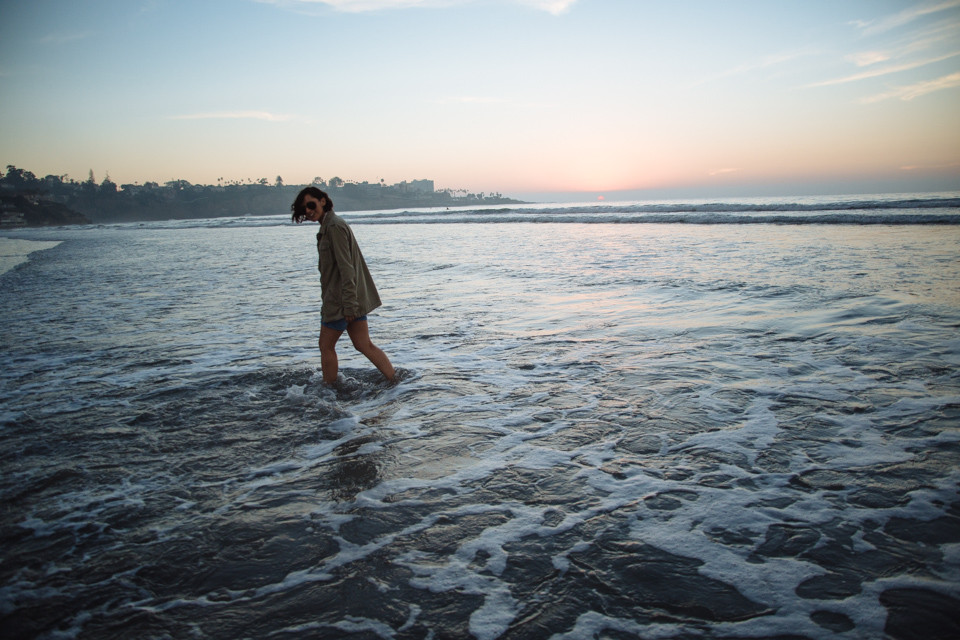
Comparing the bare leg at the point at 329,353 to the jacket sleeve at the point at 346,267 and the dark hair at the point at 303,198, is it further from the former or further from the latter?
the dark hair at the point at 303,198

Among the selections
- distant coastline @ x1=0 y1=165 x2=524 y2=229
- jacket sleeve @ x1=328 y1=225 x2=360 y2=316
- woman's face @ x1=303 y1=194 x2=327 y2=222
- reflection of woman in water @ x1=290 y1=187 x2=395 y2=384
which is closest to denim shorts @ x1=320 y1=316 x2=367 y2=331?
reflection of woman in water @ x1=290 y1=187 x2=395 y2=384

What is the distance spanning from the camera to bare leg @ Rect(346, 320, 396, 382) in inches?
201

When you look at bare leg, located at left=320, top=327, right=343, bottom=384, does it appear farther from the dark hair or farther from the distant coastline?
the distant coastline

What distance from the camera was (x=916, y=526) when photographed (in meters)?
2.68

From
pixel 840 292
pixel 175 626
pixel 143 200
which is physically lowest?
pixel 175 626

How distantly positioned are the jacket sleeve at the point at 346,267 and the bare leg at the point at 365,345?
218 millimetres

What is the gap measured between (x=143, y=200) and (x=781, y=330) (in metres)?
184

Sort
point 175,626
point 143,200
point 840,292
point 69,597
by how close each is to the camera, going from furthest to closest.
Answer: point 143,200 → point 840,292 → point 69,597 → point 175,626

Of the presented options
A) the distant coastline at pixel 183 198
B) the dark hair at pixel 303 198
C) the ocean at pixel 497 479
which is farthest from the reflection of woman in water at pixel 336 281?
the distant coastline at pixel 183 198

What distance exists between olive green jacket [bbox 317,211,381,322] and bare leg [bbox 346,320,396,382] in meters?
0.16

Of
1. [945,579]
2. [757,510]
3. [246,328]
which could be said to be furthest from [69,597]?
[246,328]

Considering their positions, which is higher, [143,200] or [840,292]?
[143,200]

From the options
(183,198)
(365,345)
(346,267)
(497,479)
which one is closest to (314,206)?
(346,267)

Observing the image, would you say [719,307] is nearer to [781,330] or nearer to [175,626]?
[781,330]
